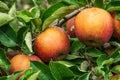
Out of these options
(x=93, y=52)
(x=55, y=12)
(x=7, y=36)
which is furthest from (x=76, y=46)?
(x=7, y=36)

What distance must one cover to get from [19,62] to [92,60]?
32 centimetres

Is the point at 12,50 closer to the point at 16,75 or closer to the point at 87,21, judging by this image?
the point at 16,75

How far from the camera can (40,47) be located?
1.65 m

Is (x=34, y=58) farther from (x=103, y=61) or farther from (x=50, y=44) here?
(x=103, y=61)

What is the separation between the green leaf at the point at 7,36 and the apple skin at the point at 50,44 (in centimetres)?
10

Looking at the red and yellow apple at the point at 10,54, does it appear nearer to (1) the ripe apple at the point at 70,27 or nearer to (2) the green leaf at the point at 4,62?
(2) the green leaf at the point at 4,62

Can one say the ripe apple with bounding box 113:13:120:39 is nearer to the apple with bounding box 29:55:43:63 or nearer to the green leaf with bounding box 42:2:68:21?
the green leaf with bounding box 42:2:68:21

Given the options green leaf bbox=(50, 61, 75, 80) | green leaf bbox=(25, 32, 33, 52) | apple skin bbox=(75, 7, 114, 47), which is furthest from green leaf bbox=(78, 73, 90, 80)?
green leaf bbox=(25, 32, 33, 52)

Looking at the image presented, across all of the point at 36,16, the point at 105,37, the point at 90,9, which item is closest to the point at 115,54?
the point at 105,37

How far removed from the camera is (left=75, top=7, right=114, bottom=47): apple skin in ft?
5.21

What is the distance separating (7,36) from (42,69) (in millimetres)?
227

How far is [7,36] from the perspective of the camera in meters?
1.68

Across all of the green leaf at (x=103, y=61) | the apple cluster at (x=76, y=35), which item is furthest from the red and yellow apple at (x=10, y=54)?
the green leaf at (x=103, y=61)

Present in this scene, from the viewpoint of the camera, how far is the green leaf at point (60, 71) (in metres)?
1.52
